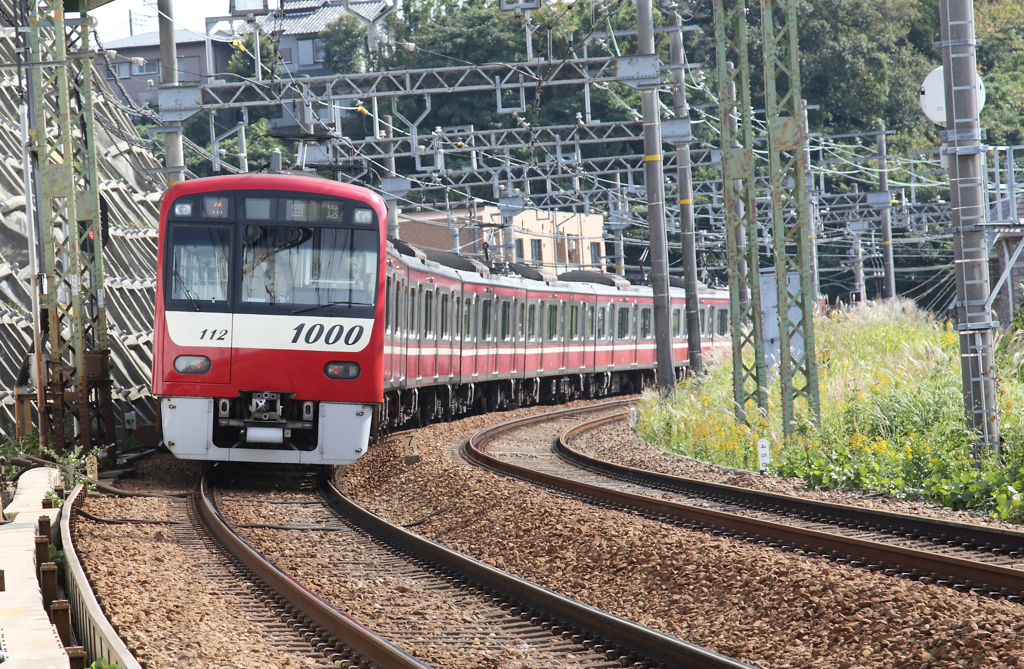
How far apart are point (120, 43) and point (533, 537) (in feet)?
220

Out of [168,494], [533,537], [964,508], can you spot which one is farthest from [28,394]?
[964,508]

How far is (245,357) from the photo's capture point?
11.7 m

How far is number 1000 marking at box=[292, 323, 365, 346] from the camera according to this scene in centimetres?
1176

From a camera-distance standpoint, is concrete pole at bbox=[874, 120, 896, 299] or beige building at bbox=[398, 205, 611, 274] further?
beige building at bbox=[398, 205, 611, 274]

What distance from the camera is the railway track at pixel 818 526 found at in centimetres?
704

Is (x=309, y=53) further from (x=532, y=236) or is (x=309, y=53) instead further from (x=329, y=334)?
(x=329, y=334)

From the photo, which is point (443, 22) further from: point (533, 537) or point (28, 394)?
point (533, 537)

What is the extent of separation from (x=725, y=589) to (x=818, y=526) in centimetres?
238

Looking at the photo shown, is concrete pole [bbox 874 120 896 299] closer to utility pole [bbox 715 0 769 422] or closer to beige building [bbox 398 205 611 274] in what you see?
beige building [bbox 398 205 611 274]

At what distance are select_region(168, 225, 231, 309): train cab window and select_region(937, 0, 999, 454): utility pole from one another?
671 centimetres

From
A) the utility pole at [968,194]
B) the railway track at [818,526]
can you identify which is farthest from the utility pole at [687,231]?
the utility pole at [968,194]

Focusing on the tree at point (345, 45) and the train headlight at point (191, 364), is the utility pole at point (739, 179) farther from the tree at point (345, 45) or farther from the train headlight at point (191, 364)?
the tree at point (345, 45)

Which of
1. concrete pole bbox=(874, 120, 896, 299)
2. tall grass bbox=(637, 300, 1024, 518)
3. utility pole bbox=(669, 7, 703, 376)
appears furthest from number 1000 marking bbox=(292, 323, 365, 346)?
concrete pole bbox=(874, 120, 896, 299)

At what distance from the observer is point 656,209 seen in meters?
19.9
